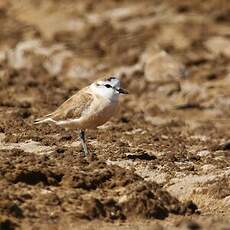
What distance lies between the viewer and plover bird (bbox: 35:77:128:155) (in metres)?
12.2

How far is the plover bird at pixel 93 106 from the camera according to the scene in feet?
40.0

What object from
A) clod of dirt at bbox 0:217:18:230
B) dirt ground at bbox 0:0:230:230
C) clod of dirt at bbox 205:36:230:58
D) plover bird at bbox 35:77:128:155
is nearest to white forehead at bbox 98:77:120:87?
plover bird at bbox 35:77:128:155

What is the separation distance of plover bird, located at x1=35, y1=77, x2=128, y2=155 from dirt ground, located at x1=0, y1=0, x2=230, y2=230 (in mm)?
488

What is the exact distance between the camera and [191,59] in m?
24.2

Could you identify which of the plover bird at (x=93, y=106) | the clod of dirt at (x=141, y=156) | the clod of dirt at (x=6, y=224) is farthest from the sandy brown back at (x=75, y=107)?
the clod of dirt at (x=6, y=224)

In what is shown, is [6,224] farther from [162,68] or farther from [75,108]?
[162,68]

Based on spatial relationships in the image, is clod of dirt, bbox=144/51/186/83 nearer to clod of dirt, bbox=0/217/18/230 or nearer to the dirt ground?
the dirt ground

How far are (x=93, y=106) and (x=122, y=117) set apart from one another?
221 inches

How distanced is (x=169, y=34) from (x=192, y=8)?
93.4 inches

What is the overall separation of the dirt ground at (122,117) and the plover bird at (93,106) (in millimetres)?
488

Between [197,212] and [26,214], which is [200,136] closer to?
[197,212]

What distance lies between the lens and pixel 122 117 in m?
17.8

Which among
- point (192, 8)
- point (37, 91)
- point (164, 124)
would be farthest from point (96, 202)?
point (192, 8)

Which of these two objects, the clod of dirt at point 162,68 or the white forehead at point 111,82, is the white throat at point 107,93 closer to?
the white forehead at point 111,82
